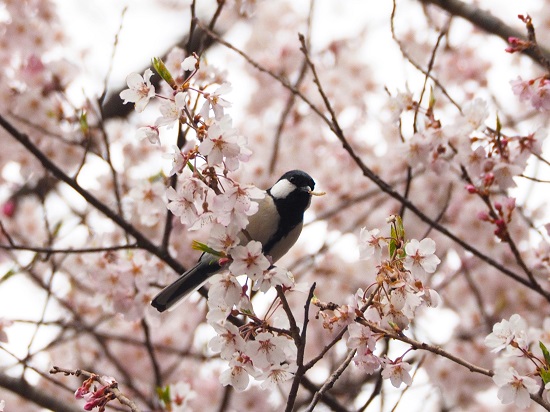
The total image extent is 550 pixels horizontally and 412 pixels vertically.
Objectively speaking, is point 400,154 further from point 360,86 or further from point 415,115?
point 360,86

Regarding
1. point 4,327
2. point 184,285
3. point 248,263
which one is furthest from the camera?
point 4,327

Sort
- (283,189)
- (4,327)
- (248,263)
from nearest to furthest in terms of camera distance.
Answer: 1. (248,263)
2. (283,189)
3. (4,327)

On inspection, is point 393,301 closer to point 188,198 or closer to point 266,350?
point 266,350

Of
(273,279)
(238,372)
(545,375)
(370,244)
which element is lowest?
(545,375)

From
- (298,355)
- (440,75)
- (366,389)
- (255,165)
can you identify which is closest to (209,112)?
(298,355)

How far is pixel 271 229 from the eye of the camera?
6.77 feet

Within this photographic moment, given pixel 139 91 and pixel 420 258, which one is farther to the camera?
pixel 139 91

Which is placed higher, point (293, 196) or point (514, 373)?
point (293, 196)

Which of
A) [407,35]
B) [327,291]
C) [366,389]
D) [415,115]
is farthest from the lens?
[407,35]

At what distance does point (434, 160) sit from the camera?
2559 millimetres

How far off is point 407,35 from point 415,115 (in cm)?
299

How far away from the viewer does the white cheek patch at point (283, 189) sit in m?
2.13

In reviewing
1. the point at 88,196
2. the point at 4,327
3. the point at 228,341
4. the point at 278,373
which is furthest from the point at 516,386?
the point at 4,327

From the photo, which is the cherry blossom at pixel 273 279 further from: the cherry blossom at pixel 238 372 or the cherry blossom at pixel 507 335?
the cherry blossom at pixel 507 335
